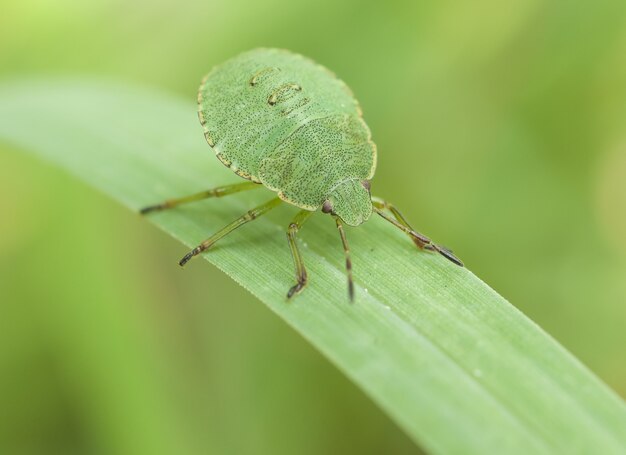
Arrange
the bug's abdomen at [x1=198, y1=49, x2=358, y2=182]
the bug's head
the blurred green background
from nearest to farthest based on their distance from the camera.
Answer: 1. the bug's head
2. the bug's abdomen at [x1=198, y1=49, x2=358, y2=182]
3. the blurred green background

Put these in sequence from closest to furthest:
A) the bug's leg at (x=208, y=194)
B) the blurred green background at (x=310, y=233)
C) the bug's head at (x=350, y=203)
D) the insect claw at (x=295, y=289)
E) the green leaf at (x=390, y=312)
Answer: the green leaf at (x=390, y=312), the insect claw at (x=295, y=289), the bug's head at (x=350, y=203), the bug's leg at (x=208, y=194), the blurred green background at (x=310, y=233)

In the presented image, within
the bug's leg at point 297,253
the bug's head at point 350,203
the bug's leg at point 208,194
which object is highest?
the bug's head at point 350,203

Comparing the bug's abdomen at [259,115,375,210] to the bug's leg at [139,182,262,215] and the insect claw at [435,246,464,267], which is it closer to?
the bug's leg at [139,182,262,215]

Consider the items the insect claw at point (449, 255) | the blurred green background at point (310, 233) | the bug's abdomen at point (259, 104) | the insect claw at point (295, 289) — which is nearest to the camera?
the insect claw at point (295, 289)

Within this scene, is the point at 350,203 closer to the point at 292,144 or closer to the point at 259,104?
the point at 292,144

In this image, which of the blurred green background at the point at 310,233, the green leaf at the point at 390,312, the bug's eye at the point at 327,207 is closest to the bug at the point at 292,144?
the bug's eye at the point at 327,207

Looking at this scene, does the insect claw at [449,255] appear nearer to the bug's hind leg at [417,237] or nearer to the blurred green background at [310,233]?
the bug's hind leg at [417,237]

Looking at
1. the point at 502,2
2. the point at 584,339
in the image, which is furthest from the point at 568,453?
the point at 502,2

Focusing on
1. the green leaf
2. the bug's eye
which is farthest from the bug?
the green leaf
